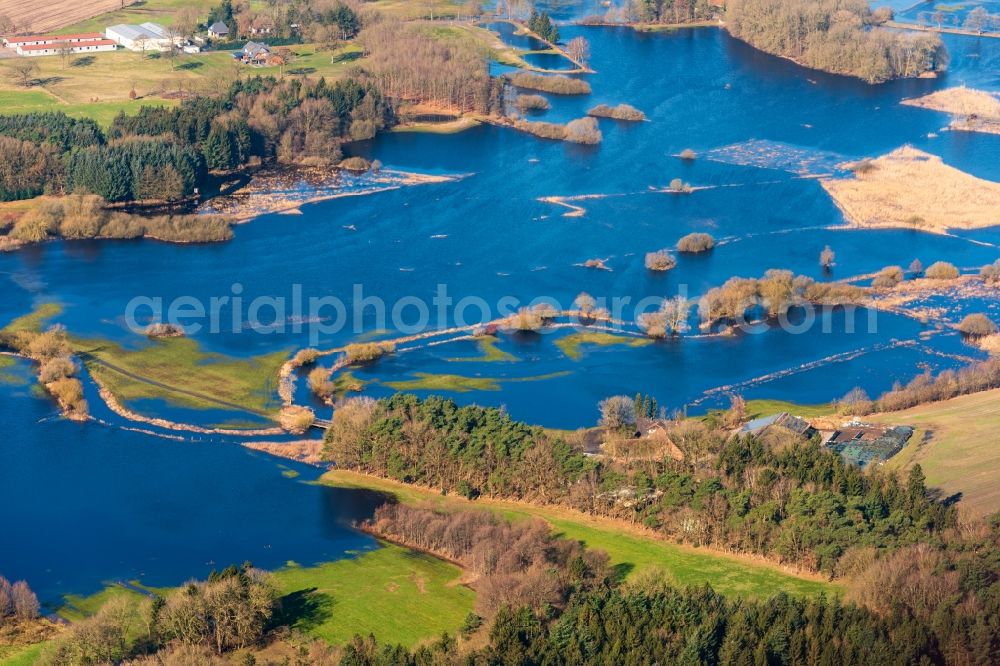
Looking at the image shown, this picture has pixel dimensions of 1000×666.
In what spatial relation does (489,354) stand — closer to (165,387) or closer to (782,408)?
(782,408)

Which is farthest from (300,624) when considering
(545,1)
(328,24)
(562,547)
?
(545,1)

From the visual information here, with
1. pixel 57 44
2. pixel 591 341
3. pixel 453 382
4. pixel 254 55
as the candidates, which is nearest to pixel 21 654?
pixel 453 382

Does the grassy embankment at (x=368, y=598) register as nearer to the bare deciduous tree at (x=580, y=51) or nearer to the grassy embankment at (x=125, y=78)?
the grassy embankment at (x=125, y=78)

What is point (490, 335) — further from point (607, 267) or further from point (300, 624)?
point (300, 624)

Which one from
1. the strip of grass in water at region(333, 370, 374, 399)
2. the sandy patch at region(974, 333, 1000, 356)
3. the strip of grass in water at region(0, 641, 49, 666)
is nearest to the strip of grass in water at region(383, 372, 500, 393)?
the strip of grass in water at region(333, 370, 374, 399)

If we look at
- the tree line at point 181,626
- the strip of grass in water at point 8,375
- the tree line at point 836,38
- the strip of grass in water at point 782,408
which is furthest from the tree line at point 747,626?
the tree line at point 836,38

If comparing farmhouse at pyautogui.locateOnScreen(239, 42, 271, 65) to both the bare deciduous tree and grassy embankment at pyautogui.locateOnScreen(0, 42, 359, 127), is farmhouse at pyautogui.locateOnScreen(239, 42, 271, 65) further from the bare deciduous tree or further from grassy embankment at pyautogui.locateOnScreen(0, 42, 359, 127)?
the bare deciduous tree
